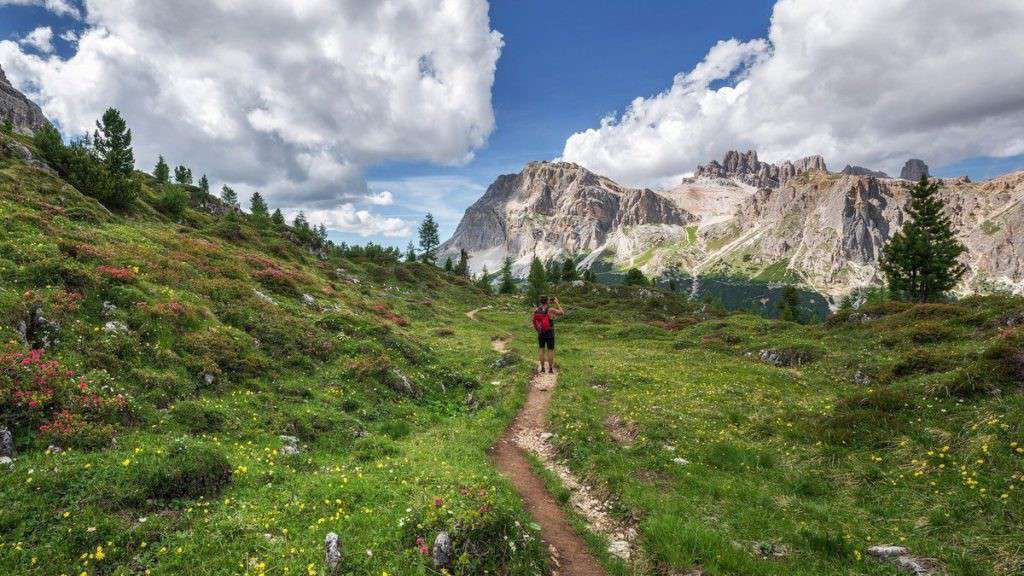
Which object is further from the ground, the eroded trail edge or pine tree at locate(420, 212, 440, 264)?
pine tree at locate(420, 212, 440, 264)

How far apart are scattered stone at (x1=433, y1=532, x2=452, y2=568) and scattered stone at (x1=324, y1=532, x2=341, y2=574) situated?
1937 millimetres

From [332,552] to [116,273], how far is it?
1890 cm

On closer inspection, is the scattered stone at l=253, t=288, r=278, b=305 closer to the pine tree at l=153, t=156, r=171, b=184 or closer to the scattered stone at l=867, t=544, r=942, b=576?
the scattered stone at l=867, t=544, r=942, b=576

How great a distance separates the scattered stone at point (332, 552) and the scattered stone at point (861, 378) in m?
26.7

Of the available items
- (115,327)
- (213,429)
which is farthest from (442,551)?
(115,327)

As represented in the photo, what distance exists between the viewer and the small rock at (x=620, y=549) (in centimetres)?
1066

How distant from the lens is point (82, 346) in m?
14.9

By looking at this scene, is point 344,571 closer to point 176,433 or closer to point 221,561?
point 221,561

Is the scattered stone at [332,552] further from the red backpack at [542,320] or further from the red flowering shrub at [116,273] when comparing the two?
the red backpack at [542,320]

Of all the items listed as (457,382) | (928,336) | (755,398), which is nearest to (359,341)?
(457,382)

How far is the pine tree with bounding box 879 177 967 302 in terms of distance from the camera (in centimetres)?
6756

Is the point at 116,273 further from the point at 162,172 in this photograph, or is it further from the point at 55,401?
the point at 162,172

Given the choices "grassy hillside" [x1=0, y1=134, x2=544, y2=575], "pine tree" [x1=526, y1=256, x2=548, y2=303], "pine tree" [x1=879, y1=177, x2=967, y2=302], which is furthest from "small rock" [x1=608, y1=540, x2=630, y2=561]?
"pine tree" [x1=526, y1=256, x2=548, y2=303]

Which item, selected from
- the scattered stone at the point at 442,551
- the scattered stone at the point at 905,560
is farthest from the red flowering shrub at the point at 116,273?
the scattered stone at the point at 905,560
